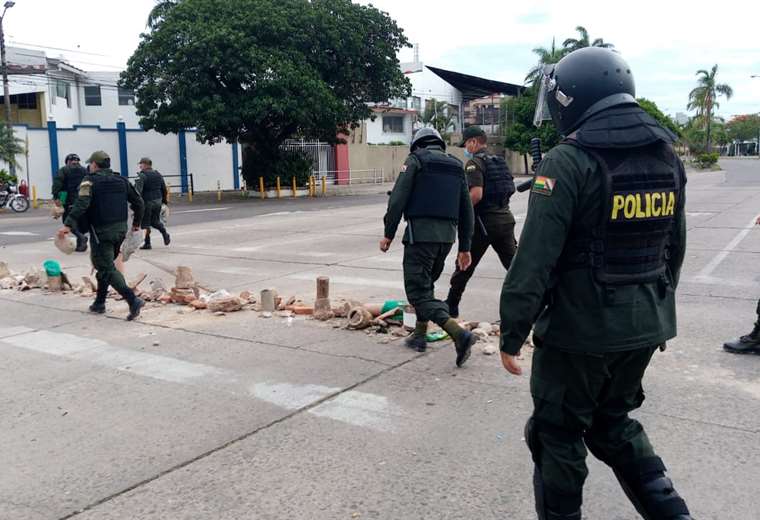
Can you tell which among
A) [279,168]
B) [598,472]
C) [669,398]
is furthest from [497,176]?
[279,168]

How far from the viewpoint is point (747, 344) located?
561cm

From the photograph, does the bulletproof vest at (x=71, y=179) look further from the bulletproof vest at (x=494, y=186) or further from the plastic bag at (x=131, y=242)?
the bulletproof vest at (x=494, y=186)

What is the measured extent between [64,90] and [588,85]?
48.2 m

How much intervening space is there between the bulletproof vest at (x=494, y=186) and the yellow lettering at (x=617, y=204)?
4073mm

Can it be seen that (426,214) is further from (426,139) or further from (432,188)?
(426,139)

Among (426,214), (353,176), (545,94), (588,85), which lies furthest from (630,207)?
(353,176)

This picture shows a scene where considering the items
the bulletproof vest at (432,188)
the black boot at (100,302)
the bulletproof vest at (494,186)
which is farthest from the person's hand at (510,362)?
the black boot at (100,302)

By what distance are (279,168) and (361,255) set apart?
19853mm

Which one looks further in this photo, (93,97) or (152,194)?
(93,97)

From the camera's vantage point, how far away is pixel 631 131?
2547mm

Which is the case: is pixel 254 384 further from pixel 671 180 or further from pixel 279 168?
pixel 279 168

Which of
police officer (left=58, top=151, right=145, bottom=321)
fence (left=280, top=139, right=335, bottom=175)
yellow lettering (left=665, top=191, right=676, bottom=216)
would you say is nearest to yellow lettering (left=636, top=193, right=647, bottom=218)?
yellow lettering (left=665, top=191, right=676, bottom=216)

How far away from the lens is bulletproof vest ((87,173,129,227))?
23.8 feet

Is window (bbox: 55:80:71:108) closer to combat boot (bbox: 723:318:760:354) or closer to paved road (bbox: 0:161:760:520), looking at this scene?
paved road (bbox: 0:161:760:520)
